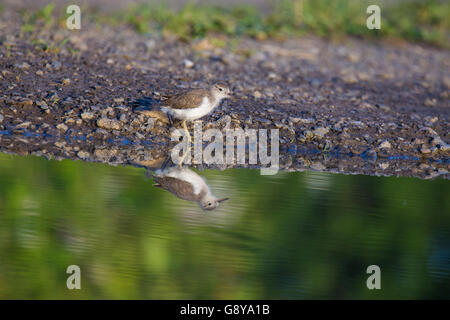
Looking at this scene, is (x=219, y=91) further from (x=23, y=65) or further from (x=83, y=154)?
(x=23, y=65)

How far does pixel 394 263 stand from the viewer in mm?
5793

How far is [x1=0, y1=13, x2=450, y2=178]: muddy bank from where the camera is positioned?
310 inches

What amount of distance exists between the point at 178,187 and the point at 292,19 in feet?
23.6

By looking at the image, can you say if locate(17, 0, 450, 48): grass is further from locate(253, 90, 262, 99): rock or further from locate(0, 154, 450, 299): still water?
locate(0, 154, 450, 299): still water

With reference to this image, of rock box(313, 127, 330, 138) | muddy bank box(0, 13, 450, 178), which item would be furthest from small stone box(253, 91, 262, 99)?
rock box(313, 127, 330, 138)

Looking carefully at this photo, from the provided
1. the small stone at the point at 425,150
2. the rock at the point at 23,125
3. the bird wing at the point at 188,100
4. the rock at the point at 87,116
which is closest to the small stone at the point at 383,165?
the small stone at the point at 425,150

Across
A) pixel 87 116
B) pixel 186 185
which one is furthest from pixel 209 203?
pixel 87 116

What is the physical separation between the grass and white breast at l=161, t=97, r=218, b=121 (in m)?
3.77

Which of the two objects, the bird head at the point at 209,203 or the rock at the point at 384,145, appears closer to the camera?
the bird head at the point at 209,203

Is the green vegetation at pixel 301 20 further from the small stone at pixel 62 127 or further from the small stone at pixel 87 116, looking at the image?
the small stone at pixel 62 127

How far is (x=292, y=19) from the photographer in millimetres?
13062

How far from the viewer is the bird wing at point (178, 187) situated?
663 centimetres

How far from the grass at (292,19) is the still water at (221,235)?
4.91 m

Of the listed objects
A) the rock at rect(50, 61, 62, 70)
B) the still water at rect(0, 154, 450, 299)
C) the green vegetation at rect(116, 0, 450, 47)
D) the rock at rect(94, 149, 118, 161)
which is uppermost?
the green vegetation at rect(116, 0, 450, 47)
